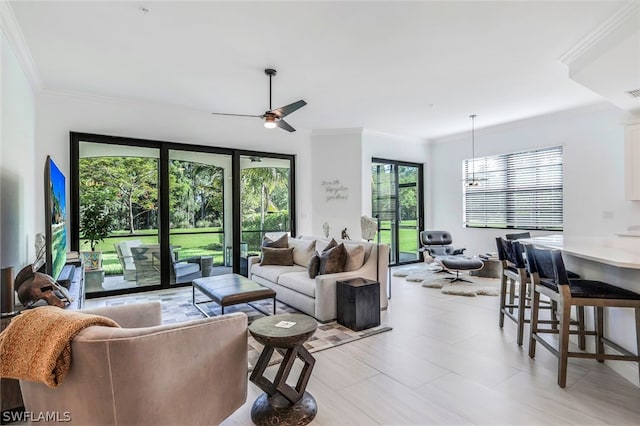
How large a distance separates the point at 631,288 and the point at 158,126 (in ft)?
19.8

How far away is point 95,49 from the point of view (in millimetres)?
3430

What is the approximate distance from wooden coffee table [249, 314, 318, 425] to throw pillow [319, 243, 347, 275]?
5.55 ft

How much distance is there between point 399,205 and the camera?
7672 mm

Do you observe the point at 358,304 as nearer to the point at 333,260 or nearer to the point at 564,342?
the point at 333,260

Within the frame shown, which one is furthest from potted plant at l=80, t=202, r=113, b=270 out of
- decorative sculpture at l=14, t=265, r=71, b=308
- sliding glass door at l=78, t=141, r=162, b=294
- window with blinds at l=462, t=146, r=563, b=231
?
window with blinds at l=462, t=146, r=563, b=231

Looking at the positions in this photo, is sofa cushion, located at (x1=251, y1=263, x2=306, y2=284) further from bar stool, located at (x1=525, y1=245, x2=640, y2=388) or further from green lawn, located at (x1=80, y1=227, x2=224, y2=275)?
bar stool, located at (x1=525, y1=245, x2=640, y2=388)

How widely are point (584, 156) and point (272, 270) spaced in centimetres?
552

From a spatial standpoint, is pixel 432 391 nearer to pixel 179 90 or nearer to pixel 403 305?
pixel 403 305

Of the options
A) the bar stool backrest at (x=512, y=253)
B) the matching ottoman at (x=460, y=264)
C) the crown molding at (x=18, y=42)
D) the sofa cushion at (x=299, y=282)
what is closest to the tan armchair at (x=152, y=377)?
the sofa cushion at (x=299, y=282)

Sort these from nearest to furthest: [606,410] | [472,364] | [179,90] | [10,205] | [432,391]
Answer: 1. [606,410]
2. [432,391]
3. [472,364]
4. [10,205]
5. [179,90]

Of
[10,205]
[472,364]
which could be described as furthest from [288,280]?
[10,205]

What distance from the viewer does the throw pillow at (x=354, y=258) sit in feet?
13.3

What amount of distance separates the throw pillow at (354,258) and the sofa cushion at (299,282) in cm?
48

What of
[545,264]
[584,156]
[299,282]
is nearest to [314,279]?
[299,282]
